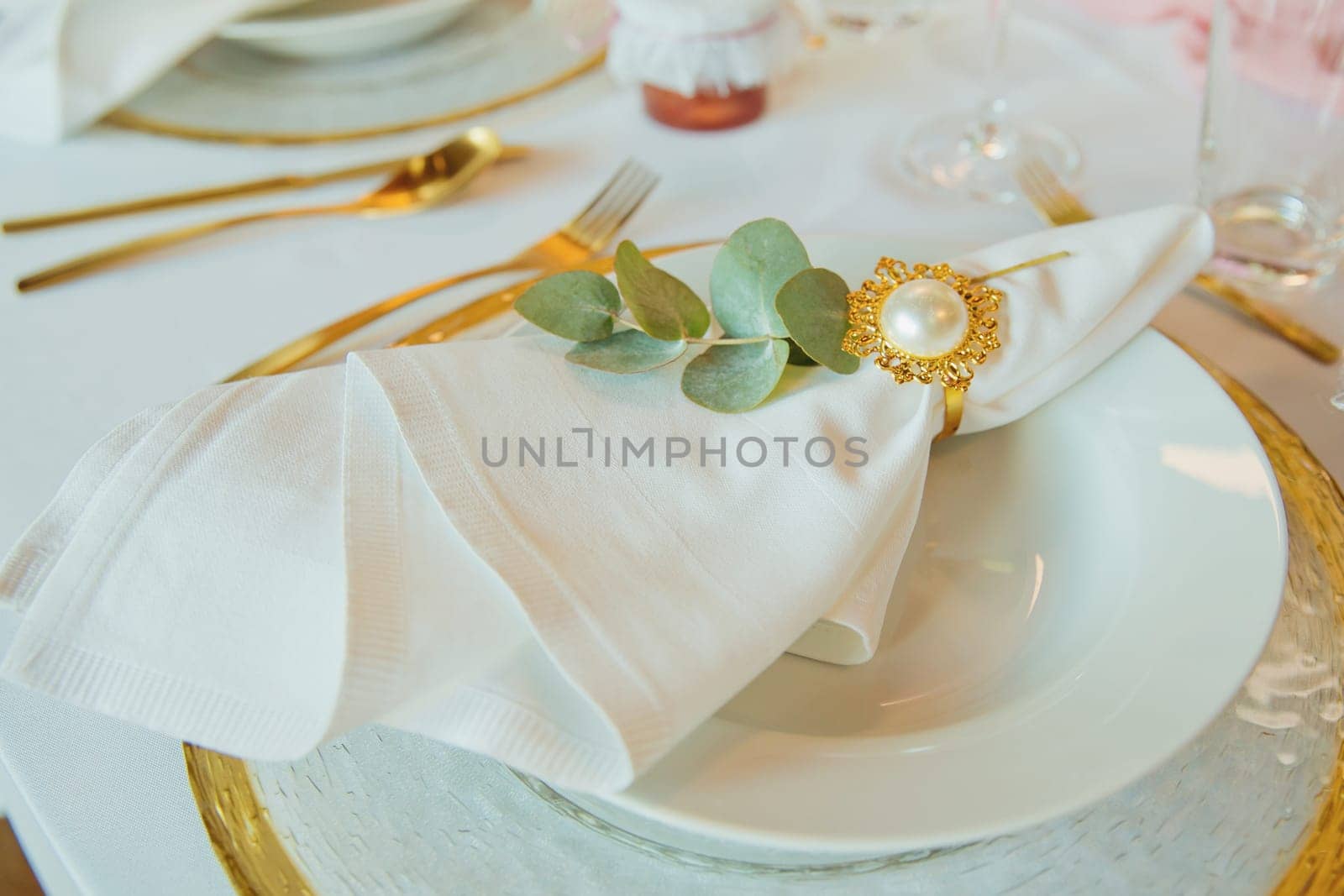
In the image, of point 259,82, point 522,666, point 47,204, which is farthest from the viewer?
point 259,82

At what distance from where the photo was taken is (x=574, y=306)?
539 mm

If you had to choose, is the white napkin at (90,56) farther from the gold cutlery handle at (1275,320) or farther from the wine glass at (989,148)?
the gold cutlery handle at (1275,320)

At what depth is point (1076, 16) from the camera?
970mm

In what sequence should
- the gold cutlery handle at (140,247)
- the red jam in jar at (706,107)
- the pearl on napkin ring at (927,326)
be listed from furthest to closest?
the red jam in jar at (706,107) < the gold cutlery handle at (140,247) < the pearl on napkin ring at (927,326)

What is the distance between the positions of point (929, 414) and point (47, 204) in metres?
0.67

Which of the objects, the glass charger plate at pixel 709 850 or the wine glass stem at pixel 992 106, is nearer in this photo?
the glass charger plate at pixel 709 850

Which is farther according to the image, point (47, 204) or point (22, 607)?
point (47, 204)

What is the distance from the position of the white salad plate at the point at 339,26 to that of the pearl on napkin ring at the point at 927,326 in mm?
550

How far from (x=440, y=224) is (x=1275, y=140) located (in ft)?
1.85

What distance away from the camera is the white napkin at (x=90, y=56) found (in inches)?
34.0

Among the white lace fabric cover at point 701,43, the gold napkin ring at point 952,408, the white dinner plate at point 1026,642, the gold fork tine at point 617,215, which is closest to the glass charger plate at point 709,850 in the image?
the white dinner plate at point 1026,642

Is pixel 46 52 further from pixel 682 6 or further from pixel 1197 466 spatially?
pixel 1197 466

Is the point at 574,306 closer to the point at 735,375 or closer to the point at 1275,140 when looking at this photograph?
the point at 735,375

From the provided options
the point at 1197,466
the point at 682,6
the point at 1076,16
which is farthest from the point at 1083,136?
the point at 1197,466
